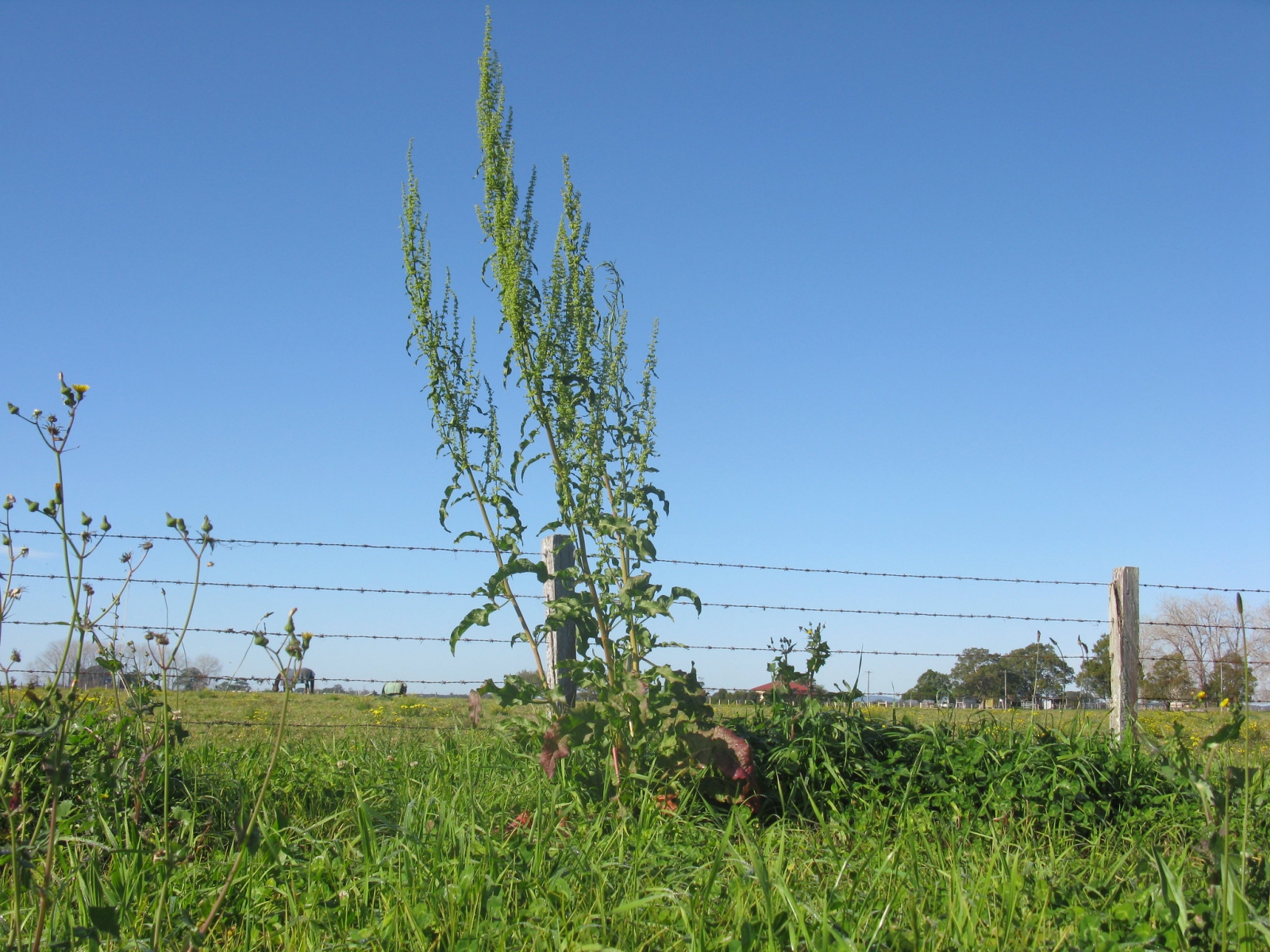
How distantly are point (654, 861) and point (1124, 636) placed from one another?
16.7 feet

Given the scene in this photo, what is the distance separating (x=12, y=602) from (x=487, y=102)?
2.86 meters

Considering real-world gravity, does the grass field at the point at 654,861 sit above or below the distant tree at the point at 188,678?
below

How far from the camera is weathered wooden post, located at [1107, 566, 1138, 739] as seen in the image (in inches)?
256

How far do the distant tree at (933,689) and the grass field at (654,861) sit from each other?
1313 millimetres

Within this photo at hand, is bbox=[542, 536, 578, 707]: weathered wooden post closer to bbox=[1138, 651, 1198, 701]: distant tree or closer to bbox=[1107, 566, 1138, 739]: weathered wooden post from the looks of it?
bbox=[1107, 566, 1138, 739]: weathered wooden post

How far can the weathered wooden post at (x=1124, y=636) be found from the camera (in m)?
6.49

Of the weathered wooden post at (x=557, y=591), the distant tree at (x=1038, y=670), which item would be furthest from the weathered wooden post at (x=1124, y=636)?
the weathered wooden post at (x=557, y=591)

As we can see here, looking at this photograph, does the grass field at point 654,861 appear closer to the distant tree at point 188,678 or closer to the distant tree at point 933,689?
the distant tree at point 188,678

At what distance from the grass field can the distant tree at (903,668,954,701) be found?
4.31 ft

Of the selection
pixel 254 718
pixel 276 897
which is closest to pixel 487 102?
pixel 276 897

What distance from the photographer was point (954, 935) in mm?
2199

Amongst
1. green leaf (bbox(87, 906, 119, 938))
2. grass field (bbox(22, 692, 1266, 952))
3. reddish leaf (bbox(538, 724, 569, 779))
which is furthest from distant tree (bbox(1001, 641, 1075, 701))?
green leaf (bbox(87, 906, 119, 938))

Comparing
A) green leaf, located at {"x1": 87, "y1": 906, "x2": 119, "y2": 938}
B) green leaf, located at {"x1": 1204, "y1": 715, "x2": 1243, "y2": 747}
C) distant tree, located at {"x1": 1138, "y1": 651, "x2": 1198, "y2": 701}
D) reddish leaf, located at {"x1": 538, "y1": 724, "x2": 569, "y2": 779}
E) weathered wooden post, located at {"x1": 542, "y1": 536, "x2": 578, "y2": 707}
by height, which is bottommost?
green leaf, located at {"x1": 87, "y1": 906, "x2": 119, "y2": 938}

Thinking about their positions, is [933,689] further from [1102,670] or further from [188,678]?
[188,678]
